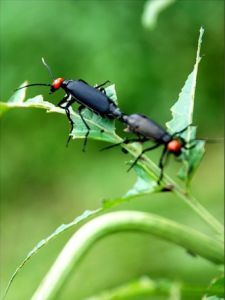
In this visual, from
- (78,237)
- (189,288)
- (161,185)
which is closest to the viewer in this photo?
(189,288)

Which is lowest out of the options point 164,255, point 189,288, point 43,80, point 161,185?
point 164,255

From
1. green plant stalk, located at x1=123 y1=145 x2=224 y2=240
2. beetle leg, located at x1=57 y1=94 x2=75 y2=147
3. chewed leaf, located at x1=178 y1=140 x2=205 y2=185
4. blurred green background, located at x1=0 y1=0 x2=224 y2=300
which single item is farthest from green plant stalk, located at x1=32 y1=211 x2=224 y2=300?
blurred green background, located at x1=0 y1=0 x2=224 y2=300

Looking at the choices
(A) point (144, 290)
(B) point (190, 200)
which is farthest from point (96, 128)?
(A) point (144, 290)

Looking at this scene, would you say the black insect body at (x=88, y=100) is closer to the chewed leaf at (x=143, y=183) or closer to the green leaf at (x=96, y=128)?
the green leaf at (x=96, y=128)

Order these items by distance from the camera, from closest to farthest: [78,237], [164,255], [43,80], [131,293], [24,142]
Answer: [131,293] → [78,237] → [164,255] → [43,80] → [24,142]

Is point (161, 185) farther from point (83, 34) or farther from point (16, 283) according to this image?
point (83, 34)

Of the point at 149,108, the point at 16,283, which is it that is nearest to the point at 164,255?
the point at 16,283
